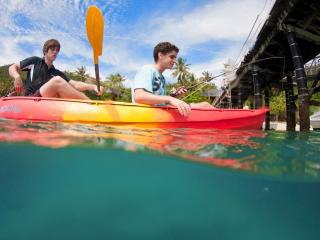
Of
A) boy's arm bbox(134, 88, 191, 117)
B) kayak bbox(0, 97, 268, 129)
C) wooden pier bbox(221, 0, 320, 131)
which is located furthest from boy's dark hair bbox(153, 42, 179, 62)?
wooden pier bbox(221, 0, 320, 131)

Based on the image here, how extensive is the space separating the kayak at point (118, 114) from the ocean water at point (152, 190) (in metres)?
1.60

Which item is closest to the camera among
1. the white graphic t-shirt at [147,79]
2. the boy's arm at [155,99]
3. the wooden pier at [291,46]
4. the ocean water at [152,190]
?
the ocean water at [152,190]

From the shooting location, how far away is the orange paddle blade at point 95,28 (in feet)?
14.6

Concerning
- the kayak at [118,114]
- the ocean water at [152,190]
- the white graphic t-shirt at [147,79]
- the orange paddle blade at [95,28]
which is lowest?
the ocean water at [152,190]

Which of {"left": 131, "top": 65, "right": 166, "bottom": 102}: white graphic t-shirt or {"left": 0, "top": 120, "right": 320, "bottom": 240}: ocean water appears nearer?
{"left": 0, "top": 120, "right": 320, "bottom": 240}: ocean water

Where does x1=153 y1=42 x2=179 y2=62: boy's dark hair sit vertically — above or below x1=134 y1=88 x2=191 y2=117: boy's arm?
above

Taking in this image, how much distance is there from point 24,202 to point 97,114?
Result: 254cm

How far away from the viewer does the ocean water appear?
139 cm

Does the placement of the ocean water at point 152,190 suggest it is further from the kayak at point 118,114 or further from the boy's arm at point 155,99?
the kayak at point 118,114

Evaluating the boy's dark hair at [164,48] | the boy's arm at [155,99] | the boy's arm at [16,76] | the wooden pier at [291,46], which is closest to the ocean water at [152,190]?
the boy's arm at [155,99]

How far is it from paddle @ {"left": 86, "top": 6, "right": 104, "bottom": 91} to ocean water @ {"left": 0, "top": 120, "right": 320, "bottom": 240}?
2.58 meters

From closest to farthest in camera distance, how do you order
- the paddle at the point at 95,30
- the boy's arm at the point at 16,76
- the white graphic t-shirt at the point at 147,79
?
1. the white graphic t-shirt at the point at 147,79
2. the paddle at the point at 95,30
3. the boy's arm at the point at 16,76

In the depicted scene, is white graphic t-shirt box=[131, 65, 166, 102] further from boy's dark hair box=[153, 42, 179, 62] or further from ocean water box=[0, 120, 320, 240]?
ocean water box=[0, 120, 320, 240]

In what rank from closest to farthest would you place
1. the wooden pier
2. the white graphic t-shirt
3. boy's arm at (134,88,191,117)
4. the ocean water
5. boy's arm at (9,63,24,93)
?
the ocean water < boy's arm at (134,88,191,117) < the white graphic t-shirt < boy's arm at (9,63,24,93) < the wooden pier
